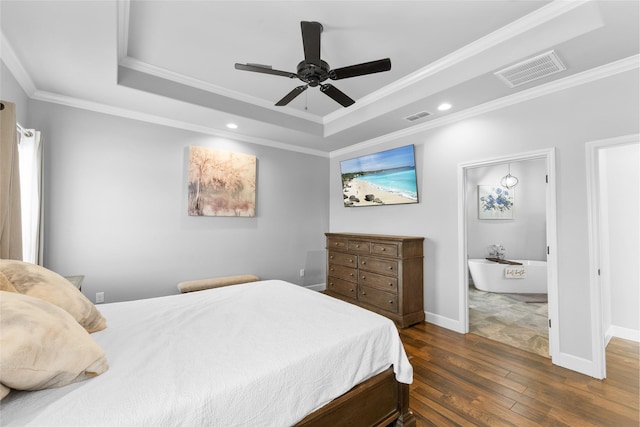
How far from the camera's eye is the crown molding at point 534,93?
2.34 meters

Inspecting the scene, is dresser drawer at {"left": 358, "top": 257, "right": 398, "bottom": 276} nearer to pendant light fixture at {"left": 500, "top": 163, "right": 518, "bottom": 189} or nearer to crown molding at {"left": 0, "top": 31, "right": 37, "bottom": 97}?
pendant light fixture at {"left": 500, "top": 163, "right": 518, "bottom": 189}

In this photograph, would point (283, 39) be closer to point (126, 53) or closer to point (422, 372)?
point (126, 53)

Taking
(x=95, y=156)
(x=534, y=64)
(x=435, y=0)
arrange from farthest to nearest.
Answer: (x=95, y=156) < (x=534, y=64) < (x=435, y=0)

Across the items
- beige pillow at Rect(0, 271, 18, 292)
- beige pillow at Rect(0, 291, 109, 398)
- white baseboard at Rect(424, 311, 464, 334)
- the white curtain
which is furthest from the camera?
white baseboard at Rect(424, 311, 464, 334)

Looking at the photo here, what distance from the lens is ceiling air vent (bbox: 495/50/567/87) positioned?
2291 mm

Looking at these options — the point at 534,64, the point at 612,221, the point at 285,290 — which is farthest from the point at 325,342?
the point at 612,221

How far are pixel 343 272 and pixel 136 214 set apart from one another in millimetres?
2935

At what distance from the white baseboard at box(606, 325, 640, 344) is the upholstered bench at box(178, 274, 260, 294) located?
4.33 metres

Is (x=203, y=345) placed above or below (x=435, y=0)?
below

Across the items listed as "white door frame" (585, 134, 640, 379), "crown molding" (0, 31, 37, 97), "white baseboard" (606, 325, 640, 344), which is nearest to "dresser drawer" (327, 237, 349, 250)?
"white door frame" (585, 134, 640, 379)

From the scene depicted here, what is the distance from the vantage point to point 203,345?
4.73 ft

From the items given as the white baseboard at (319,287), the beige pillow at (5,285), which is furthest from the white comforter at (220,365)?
the white baseboard at (319,287)

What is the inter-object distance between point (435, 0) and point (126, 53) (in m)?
2.77

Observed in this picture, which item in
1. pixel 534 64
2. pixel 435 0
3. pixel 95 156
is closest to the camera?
pixel 435 0
